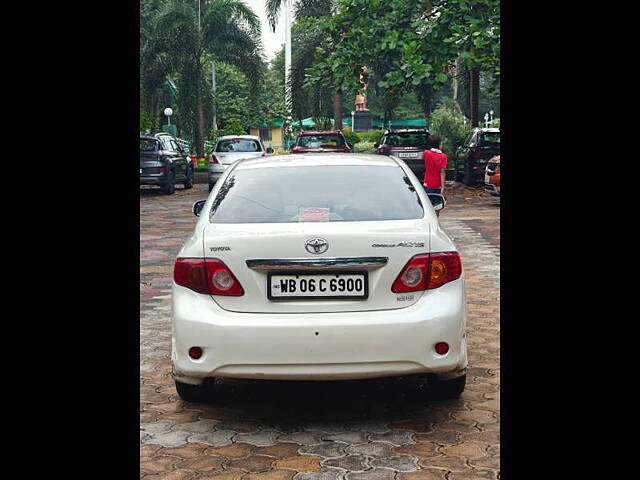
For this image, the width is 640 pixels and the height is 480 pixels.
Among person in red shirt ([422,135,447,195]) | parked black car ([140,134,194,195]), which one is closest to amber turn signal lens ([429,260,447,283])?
person in red shirt ([422,135,447,195])

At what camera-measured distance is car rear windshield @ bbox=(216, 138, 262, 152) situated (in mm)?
29703

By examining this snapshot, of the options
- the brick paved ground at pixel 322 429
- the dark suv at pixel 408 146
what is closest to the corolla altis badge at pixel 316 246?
the brick paved ground at pixel 322 429

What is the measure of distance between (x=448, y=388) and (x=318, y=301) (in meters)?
1.12

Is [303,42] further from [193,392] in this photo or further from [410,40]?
[193,392]

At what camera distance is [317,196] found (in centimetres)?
555

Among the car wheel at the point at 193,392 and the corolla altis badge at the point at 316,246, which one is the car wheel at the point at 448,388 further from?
the car wheel at the point at 193,392

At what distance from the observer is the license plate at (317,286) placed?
4930mm

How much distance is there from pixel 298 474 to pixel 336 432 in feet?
2.41

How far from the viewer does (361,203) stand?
543 cm

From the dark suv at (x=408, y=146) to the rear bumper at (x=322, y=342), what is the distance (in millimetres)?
22213

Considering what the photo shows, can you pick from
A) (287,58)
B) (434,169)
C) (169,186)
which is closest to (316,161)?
(434,169)

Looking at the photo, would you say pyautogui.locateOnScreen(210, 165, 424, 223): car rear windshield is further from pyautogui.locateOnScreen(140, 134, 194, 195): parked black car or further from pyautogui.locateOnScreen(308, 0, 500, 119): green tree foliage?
pyautogui.locateOnScreen(140, 134, 194, 195): parked black car
